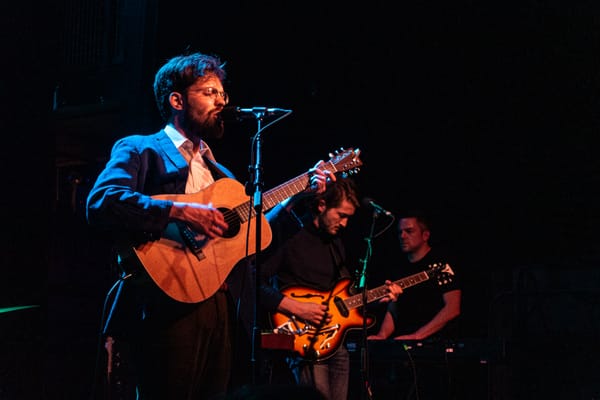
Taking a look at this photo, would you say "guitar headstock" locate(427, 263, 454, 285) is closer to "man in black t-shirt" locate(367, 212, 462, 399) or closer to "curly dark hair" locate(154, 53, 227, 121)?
"man in black t-shirt" locate(367, 212, 462, 399)

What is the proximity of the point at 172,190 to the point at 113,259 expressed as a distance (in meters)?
0.43

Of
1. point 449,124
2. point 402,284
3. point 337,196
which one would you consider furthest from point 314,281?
point 449,124

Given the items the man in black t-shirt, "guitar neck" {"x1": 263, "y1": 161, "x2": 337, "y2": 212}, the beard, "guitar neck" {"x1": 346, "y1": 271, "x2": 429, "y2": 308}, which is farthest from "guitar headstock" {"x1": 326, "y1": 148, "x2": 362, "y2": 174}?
the man in black t-shirt

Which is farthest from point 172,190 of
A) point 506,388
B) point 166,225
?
point 506,388

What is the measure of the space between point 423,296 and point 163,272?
3.44 metres

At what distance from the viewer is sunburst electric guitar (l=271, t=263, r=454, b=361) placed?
204 inches

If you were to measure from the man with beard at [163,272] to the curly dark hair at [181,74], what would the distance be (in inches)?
14.4

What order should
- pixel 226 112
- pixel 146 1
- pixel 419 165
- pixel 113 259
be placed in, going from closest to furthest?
1. pixel 113 259
2. pixel 226 112
3. pixel 146 1
4. pixel 419 165

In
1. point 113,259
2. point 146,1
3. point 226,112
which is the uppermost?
point 146,1

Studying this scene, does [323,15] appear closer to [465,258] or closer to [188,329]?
[465,258]

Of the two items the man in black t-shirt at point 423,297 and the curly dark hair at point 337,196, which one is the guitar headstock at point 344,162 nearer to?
the curly dark hair at point 337,196

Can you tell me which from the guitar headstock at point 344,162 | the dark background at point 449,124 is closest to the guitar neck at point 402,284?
the dark background at point 449,124

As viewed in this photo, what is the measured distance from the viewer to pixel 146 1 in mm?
5465

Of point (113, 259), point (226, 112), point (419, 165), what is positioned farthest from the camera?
point (419, 165)
